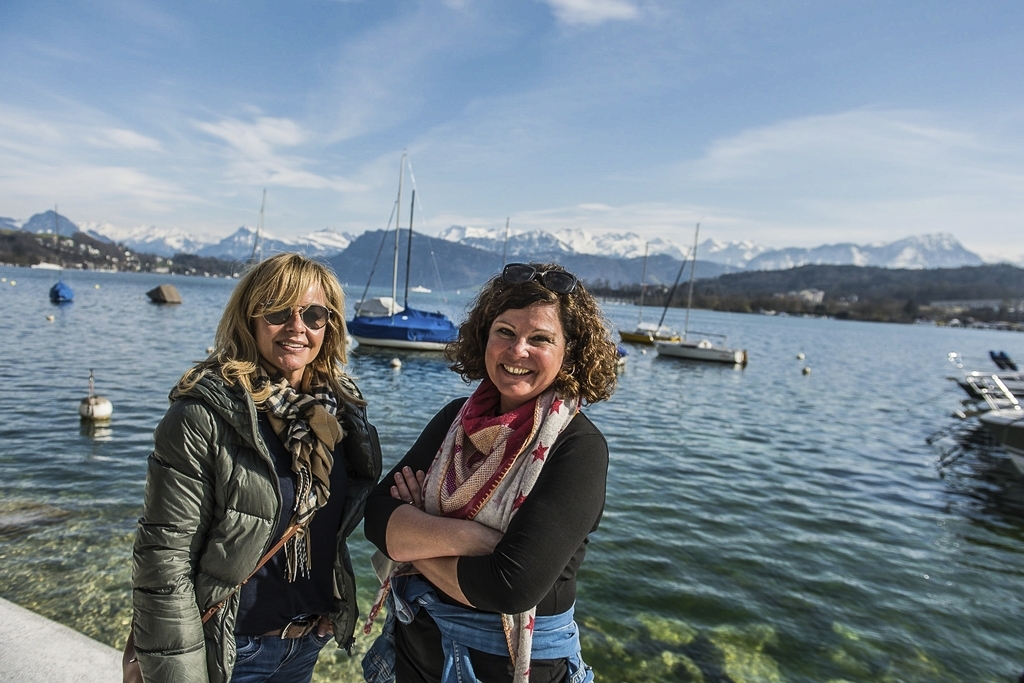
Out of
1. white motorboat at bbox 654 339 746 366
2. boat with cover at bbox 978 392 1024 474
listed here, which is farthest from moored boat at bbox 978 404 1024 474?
white motorboat at bbox 654 339 746 366

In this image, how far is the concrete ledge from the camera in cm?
288

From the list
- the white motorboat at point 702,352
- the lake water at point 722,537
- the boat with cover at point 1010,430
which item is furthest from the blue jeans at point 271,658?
the white motorboat at point 702,352

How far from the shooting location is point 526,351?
81.7 inches

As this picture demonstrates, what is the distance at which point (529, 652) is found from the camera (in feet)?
6.31

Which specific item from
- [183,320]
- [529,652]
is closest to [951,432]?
Answer: [529,652]

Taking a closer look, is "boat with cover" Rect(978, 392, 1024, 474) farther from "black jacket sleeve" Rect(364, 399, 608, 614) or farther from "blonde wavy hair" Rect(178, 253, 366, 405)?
"blonde wavy hair" Rect(178, 253, 366, 405)

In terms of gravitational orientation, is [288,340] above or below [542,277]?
below

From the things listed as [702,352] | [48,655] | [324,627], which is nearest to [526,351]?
[324,627]

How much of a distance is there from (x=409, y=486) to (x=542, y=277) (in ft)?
3.05

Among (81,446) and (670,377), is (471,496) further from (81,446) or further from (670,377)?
(670,377)

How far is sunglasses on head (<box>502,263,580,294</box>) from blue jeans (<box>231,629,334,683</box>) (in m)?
1.60

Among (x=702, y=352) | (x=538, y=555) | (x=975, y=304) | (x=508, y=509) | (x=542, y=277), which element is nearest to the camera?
(x=538, y=555)

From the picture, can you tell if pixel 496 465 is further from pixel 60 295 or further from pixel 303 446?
pixel 60 295

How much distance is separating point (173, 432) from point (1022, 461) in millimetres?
16311
